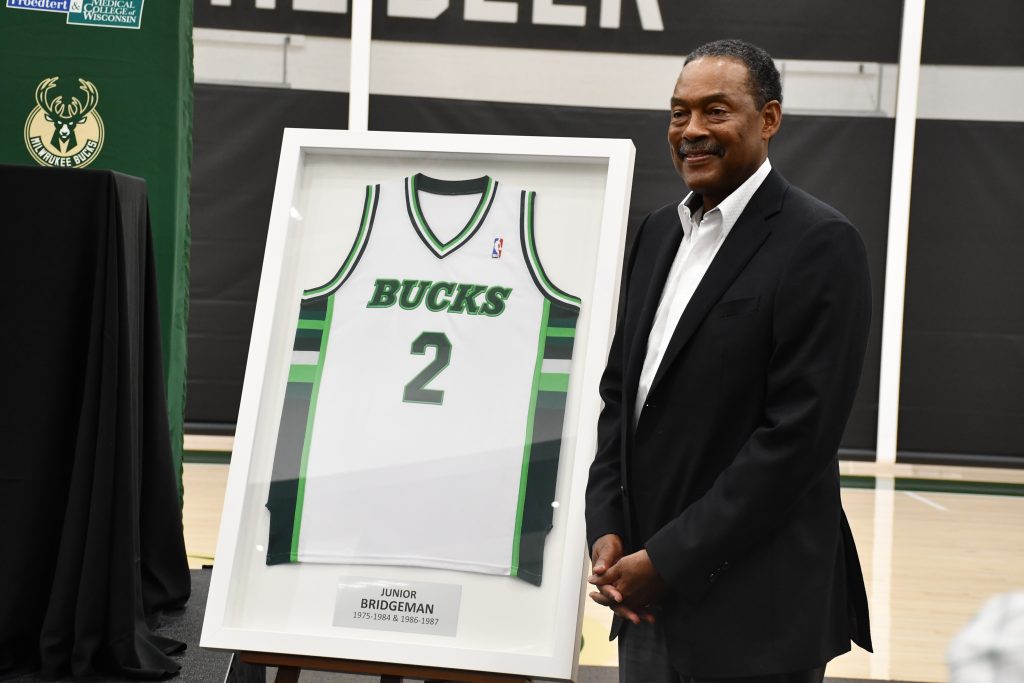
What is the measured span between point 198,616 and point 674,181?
4.71 m

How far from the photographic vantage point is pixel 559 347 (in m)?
1.92

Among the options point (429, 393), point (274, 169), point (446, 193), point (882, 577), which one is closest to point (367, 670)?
point (429, 393)

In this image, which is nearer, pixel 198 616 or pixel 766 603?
pixel 766 603

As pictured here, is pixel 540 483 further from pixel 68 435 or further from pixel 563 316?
pixel 68 435

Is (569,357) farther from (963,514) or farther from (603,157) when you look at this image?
(963,514)

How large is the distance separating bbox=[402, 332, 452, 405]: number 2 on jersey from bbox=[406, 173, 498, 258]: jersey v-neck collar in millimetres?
169

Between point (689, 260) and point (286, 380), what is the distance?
86 cm

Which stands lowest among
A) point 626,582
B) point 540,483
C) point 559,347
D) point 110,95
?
point 626,582

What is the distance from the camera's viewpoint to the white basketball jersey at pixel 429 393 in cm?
187

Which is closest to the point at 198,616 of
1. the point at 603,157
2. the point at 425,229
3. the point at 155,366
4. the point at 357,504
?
the point at 155,366

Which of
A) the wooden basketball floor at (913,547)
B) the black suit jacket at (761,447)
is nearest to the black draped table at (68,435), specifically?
the wooden basketball floor at (913,547)

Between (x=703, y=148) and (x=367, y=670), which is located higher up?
(x=703, y=148)

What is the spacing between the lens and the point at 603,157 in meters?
1.94

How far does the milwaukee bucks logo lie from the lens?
305cm
